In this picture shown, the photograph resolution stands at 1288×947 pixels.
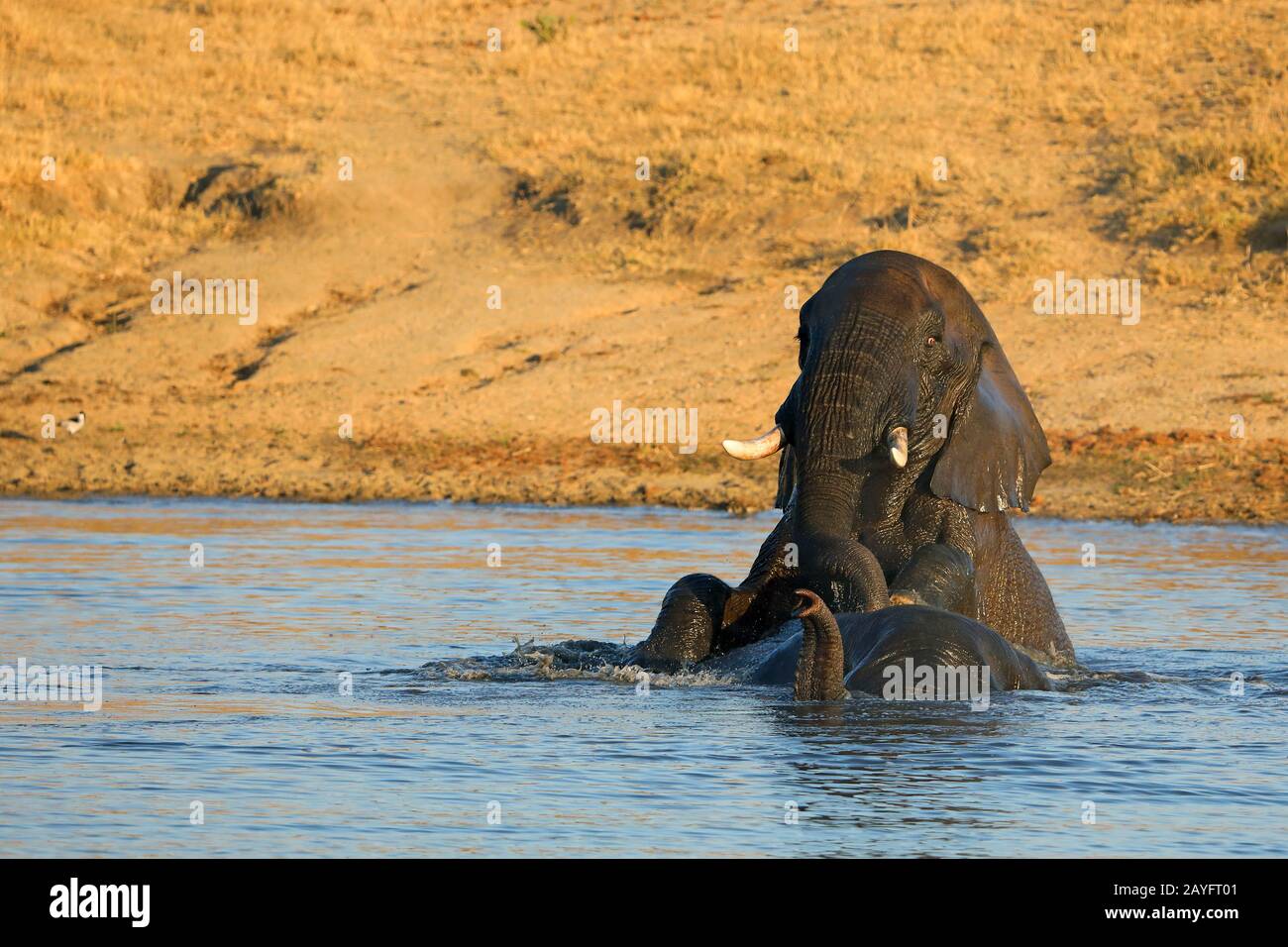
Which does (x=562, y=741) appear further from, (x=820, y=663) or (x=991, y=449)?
(x=991, y=449)

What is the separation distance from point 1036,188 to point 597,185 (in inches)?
198

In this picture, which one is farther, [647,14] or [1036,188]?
[647,14]

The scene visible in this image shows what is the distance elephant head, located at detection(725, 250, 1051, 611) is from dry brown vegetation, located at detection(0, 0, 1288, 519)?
29.4ft

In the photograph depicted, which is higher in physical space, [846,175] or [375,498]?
[846,175]

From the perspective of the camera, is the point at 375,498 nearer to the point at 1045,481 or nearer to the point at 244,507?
the point at 244,507

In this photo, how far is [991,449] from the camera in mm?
9633

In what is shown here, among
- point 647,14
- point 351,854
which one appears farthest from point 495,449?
point 647,14

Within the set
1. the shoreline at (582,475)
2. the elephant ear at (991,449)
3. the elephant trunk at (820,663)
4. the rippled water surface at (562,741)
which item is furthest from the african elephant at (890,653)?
the shoreline at (582,475)

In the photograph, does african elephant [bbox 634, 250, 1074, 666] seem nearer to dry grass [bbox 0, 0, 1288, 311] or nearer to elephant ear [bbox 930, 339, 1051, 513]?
elephant ear [bbox 930, 339, 1051, 513]

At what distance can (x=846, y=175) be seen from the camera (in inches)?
1041

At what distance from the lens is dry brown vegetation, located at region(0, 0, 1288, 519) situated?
20516 mm

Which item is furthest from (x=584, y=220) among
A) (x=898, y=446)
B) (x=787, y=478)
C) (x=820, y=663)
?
(x=820, y=663)

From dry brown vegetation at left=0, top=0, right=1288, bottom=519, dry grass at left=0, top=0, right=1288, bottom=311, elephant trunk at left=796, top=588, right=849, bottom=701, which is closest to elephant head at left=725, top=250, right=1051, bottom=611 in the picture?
elephant trunk at left=796, top=588, right=849, bottom=701

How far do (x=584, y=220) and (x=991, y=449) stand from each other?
17000mm
